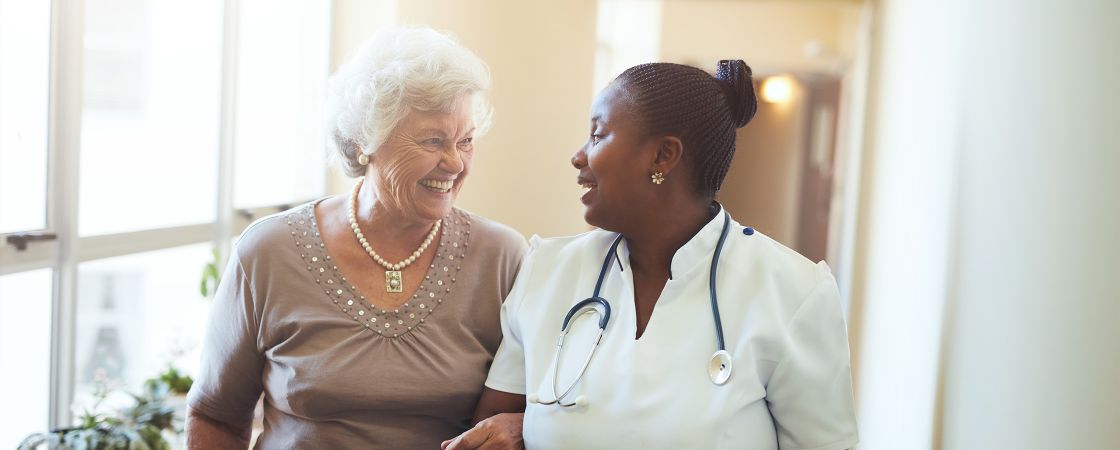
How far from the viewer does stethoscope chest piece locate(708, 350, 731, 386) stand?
138cm

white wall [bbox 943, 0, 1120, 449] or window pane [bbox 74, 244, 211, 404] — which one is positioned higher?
white wall [bbox 943, 0, 1120, 449]

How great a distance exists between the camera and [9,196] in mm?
2332

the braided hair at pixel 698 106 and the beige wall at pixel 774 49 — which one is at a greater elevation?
the beige wall at pixel 774 49

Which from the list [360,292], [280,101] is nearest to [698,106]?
[360,292]

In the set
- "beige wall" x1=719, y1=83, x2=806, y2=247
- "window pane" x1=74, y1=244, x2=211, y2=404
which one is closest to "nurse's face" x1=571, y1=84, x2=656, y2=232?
"window pane" x1=74, y1=244, x2=211, y2=404

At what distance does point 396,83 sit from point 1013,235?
101cm

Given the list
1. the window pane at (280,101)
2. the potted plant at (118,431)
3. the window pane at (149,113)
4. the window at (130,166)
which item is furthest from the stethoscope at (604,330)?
the window pane at (280,101)

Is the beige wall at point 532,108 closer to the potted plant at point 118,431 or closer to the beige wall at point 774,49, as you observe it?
the potted plant at point 118,431

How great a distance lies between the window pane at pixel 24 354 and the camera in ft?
7.79

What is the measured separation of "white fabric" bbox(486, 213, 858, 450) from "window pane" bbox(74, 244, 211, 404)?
65.0 inches

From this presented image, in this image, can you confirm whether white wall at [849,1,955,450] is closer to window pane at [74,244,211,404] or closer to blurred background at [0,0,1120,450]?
blurred background at [0,0,1120,450]

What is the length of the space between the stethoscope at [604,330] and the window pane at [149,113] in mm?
1774

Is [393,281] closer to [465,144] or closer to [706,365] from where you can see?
[465,144]

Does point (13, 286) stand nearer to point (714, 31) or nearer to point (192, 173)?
point (192, 173)
